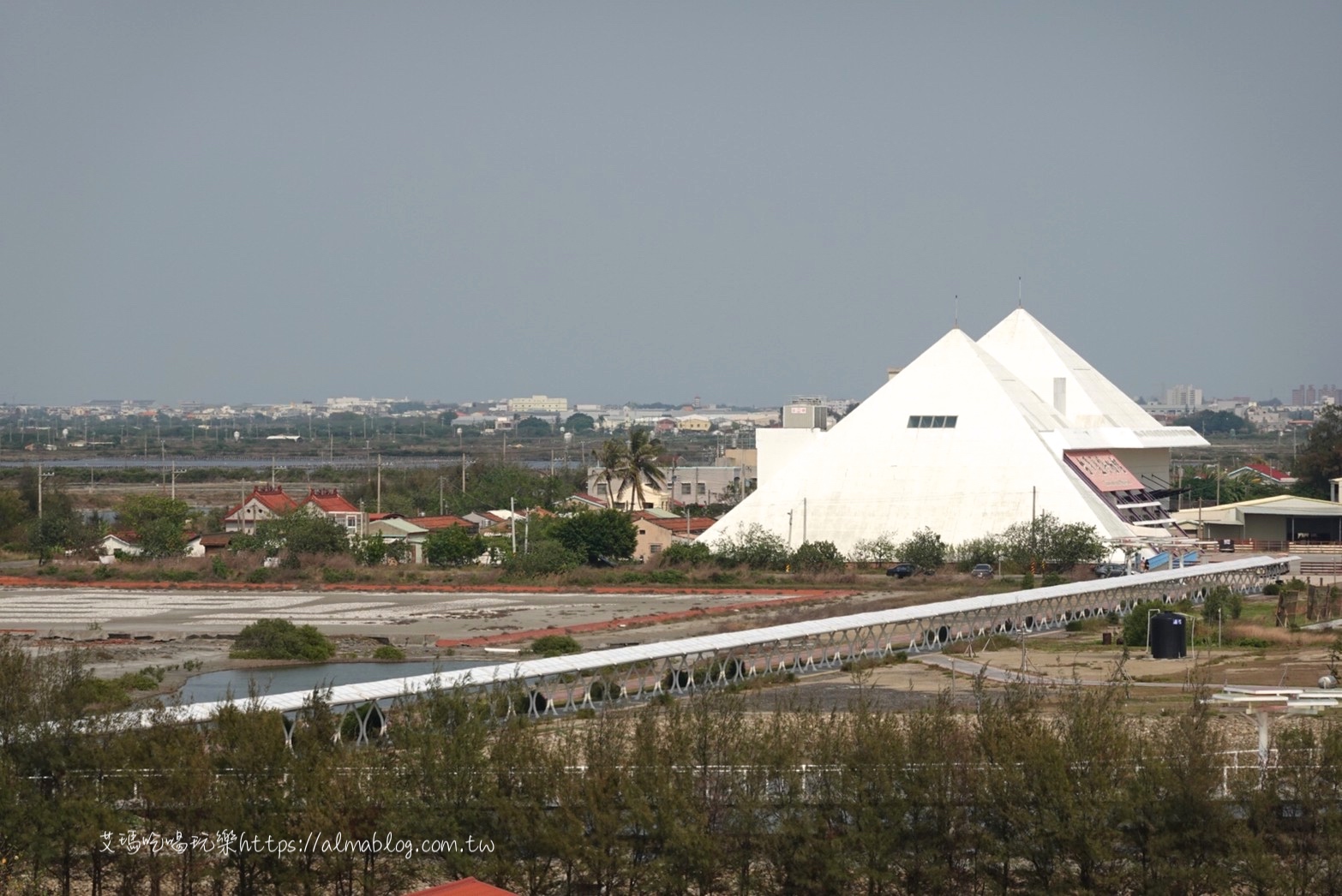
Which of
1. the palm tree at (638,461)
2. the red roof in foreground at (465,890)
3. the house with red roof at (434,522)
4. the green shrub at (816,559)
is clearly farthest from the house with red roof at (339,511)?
the red roof in foreground at (465,890)

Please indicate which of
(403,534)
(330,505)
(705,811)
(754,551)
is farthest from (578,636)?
(330,505)

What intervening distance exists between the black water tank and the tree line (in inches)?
637

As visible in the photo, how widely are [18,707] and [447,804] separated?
5.26m

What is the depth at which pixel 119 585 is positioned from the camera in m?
57.8

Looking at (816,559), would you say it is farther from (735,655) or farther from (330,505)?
(735,655)

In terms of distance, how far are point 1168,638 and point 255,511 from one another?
45.8 meters

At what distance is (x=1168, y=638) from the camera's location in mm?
34500

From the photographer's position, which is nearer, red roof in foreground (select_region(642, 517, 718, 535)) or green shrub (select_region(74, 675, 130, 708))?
green shrub (select_region(74, 675, 130, 708))

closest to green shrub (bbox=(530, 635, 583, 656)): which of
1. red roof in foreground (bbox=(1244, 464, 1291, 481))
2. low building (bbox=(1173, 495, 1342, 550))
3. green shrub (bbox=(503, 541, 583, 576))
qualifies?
green shrub (bbox=(503, 541, 583, 576))

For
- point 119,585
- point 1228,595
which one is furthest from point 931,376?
point 119,585

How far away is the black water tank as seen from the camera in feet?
113

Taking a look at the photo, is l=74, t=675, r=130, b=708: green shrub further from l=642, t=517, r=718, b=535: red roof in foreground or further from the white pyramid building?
l=642, t=517, r=718, b=535: red roof in foreground

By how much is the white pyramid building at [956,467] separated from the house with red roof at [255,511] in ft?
61.7

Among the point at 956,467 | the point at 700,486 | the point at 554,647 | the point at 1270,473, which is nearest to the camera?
the point at 554,647
